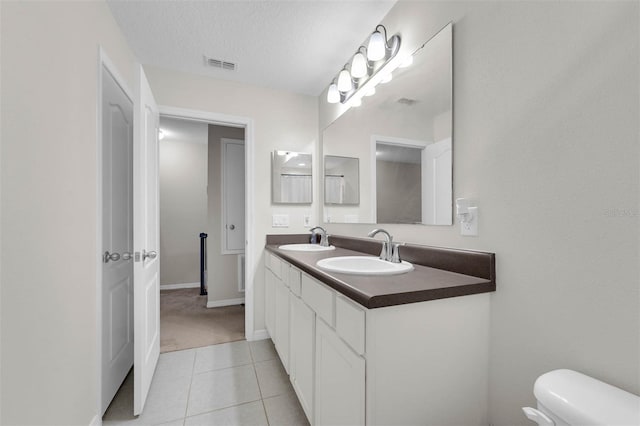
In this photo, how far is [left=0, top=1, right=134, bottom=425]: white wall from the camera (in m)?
0.82

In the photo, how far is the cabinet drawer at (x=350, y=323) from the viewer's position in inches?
33.6

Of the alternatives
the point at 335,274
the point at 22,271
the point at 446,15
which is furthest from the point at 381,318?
the point at 446,15

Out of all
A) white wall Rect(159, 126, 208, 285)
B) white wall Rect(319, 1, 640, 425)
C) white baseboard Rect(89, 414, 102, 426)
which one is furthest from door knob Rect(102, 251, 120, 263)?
white wall Rect(159, 126, 208, 285)

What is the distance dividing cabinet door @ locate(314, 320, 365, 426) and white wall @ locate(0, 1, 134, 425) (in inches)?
38.7

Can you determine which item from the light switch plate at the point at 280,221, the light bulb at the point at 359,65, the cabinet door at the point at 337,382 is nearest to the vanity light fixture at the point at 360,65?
the light bulb at the point at 359,65

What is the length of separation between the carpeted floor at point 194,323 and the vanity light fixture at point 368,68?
2.30 metres

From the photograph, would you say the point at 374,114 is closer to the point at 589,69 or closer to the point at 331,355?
the point at 589,69

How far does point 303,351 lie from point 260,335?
123 cm

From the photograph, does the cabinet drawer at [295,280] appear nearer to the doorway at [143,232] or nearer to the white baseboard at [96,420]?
the doorway at [143,232]

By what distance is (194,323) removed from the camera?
9.27 feet

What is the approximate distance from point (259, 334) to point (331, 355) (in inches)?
63.2

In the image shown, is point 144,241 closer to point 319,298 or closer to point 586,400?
point 319,298

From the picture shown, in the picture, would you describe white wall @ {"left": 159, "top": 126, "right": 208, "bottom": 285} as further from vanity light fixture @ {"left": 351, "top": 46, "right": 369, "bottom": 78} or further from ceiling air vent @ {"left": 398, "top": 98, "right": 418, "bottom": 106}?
ceiling air vent @ {"left": 398, "top": 98, "right": 418, "bottom": 106}

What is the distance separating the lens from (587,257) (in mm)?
776
